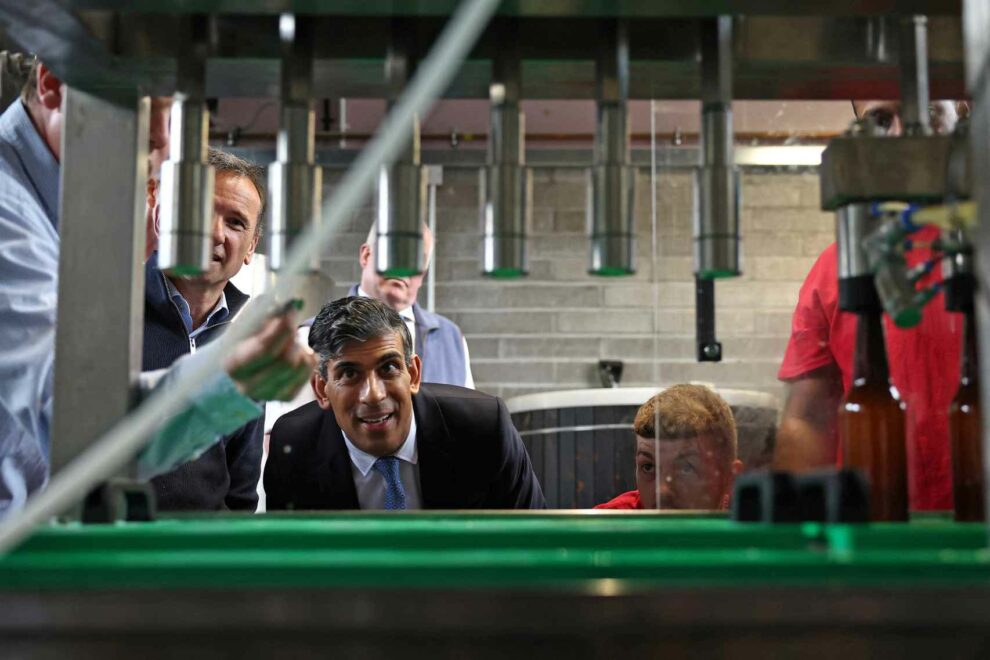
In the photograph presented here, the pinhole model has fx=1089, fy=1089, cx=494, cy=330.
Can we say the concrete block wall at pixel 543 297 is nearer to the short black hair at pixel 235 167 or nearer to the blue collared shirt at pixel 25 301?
the short black hair at pixel 235 167

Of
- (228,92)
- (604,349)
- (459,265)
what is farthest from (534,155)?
(228,92)

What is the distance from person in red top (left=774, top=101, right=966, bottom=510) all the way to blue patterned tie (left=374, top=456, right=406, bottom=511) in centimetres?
93

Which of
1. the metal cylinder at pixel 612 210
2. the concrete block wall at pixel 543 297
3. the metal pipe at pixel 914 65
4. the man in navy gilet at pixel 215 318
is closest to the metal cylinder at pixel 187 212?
the metal cylinder at pixel 612 210

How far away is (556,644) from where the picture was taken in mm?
468

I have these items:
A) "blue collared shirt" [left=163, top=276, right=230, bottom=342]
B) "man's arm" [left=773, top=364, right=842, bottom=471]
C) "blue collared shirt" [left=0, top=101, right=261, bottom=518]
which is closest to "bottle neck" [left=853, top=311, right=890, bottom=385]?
"man's arm" [left=773, top=364, right=842, bottom=471]

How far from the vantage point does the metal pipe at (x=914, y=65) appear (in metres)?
0.79

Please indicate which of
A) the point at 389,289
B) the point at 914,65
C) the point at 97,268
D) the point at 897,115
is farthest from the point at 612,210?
the point at 389,289

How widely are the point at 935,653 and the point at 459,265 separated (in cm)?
446

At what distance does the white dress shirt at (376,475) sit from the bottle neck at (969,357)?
1.26 metres

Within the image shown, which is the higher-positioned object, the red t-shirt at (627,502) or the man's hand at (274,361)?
the man's hand at (274,361)

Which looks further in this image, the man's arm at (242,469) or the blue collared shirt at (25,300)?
the man's arm at (242,469)

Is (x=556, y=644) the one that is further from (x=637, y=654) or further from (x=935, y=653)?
(x=935, y=653)

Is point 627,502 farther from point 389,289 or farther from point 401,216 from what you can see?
point 401,216

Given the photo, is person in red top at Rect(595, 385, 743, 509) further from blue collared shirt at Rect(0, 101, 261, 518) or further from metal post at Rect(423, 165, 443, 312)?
metal post at Rect(423, 165, 443, 312)
